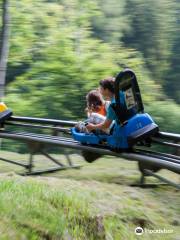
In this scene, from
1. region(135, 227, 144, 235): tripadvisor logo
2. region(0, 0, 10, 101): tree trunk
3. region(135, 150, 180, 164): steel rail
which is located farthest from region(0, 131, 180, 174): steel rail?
region(0, 0, 10, 101): tree trunk

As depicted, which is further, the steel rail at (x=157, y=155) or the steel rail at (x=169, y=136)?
the steel rail at (x=169, y=136)

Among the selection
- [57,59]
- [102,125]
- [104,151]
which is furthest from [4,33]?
[57,59]

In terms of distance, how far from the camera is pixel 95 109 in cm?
556

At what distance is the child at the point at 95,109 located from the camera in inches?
214

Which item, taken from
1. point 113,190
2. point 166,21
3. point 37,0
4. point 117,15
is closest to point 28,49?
point 37,0

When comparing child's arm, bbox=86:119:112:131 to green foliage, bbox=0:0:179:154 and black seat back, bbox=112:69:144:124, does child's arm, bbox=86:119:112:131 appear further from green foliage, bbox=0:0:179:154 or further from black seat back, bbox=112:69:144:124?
green foliage, bbox=0:0:179:154

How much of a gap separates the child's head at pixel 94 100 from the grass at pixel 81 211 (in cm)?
133

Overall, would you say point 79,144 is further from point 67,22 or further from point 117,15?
point 117,15

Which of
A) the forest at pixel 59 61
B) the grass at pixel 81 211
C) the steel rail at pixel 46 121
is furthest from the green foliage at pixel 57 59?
the grass at pixel 81 211

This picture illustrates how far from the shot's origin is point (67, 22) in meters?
21.2

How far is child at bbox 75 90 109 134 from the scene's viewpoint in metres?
5.43

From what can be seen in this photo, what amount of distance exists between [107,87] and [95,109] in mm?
679

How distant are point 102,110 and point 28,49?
11.5 metres

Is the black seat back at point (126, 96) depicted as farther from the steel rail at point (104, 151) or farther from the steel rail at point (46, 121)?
the steel rail at point (46, 121)
